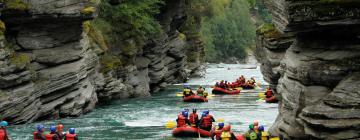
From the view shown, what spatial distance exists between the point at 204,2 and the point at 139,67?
128 ft

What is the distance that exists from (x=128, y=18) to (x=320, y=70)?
98.7 feet

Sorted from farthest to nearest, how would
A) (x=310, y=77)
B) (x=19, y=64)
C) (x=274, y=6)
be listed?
(x=19, y=64) < (x=274, y=6) < (x=310, y=77)

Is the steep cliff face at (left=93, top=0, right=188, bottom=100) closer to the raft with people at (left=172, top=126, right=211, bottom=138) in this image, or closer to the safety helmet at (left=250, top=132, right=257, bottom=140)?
the raft with people at (left=172, top=126, right=211, bottom=138)

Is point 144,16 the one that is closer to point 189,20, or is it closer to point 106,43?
point 106,43

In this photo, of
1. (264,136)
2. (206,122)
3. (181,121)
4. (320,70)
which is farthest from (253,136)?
(181,121)

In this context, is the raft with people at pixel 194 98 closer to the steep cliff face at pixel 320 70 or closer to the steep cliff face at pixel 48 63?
the steep cliff face at pixel 48 63

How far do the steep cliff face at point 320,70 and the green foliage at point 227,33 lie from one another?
9667cm

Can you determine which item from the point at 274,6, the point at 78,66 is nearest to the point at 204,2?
the point at 78,66

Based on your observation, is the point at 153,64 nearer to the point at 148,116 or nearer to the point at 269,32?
the point at 148,116

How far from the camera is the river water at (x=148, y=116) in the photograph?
32.0 m

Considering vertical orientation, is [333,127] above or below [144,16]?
below

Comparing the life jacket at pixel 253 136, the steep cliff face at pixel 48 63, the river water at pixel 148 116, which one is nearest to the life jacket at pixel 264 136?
the life jacket at pixel 253 136

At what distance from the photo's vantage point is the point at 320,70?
78.3 ft

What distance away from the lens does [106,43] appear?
5072 cm
